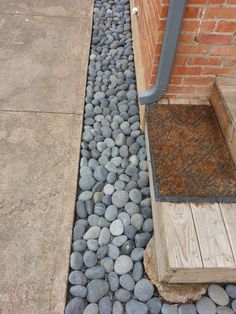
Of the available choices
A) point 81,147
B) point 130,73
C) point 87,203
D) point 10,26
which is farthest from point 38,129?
point 10,26

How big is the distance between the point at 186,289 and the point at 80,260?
0.59 meters

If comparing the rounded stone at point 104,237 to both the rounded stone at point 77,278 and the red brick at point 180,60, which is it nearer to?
the rounded stone at point 77,278

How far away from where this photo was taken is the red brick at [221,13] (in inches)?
72.7

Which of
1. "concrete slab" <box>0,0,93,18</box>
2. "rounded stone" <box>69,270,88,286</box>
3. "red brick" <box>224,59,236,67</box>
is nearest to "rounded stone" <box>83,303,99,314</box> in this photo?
"rounded stone" <box>69,270,88,286</box>

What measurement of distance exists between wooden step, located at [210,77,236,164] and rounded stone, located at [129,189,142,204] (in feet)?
2.05

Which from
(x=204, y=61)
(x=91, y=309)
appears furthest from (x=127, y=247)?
(x=204, y=61)

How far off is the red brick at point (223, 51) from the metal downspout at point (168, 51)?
0.89 feet

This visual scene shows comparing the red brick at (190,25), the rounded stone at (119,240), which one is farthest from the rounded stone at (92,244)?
the red brick at (190,25)

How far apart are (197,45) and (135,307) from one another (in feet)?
5.13

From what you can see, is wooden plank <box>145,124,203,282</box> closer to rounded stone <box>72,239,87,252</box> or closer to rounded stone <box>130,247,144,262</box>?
rounded stone <box>130,247,144,262</box>

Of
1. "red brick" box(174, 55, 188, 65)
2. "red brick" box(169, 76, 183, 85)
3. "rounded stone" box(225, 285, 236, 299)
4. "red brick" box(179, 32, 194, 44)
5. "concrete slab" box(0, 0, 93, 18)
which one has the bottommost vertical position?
"rounded stone" box(225, 285, 236, 299)

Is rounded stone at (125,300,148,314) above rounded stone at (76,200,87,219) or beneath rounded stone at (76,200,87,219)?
beneath

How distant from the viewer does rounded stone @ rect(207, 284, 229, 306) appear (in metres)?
1.65

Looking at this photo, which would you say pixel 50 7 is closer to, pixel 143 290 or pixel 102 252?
pixel 102 252
